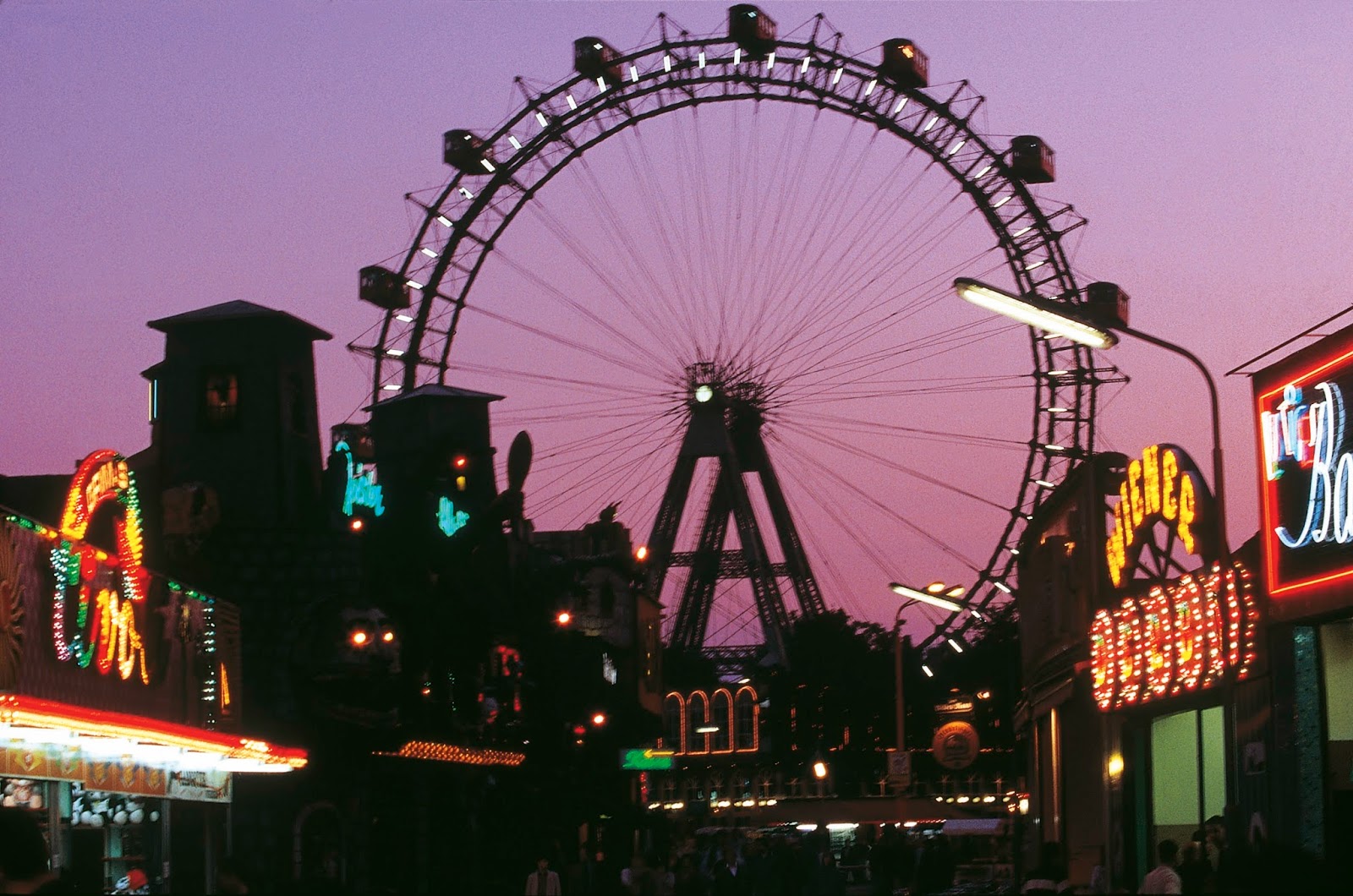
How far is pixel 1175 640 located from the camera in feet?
70.9

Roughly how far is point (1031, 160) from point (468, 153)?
13.5 metres

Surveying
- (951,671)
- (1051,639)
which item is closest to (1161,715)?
(1051,639)

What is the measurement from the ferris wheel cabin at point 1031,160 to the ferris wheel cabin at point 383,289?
15.0m

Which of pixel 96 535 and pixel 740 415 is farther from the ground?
pixel 740 415

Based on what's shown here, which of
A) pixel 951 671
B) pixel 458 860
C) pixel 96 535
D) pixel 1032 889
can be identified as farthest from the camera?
pixel 951 671

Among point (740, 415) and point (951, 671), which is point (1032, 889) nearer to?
point (740, 415)

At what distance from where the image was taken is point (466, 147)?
46.8 m

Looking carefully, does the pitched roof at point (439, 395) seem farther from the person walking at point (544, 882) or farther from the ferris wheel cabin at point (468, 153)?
the person walking at point (544, 882)

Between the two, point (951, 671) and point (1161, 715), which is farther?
point (951, 671)

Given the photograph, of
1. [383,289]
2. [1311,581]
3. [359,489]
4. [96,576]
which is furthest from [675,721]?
[1311,581]

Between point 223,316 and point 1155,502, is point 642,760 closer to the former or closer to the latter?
point 223,316

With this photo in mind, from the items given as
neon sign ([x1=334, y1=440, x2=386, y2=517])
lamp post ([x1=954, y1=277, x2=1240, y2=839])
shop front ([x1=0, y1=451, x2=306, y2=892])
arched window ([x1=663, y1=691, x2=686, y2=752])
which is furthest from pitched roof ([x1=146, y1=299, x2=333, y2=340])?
arched window ([x1=663, y1=691, x2=686, y2=752])

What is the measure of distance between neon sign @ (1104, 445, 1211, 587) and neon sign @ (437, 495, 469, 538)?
14.8 m

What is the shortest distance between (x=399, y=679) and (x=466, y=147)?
19.7m
